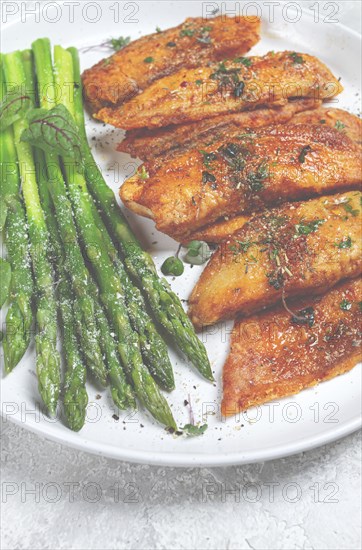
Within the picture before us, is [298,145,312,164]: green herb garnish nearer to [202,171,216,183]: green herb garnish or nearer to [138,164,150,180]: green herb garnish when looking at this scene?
[202,171,216,183]: green herb garnish

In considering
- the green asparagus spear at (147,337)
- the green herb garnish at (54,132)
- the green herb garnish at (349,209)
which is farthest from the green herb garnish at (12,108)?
the green herb garnish at (349,209)

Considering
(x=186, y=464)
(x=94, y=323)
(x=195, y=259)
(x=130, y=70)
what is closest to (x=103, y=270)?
(x=94, y=323)

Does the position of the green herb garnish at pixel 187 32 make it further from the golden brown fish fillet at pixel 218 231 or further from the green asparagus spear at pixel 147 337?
the green asparagus spear at pixel 147 337

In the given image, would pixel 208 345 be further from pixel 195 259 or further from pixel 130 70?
pixel 130 70

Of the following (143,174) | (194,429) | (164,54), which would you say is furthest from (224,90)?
(194,429)

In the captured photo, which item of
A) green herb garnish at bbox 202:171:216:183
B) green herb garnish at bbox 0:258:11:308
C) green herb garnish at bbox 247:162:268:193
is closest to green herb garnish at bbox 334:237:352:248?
green herb garnish at bbox 247:162:268:193

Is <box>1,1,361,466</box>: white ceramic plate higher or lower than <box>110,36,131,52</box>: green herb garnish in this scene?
lower
